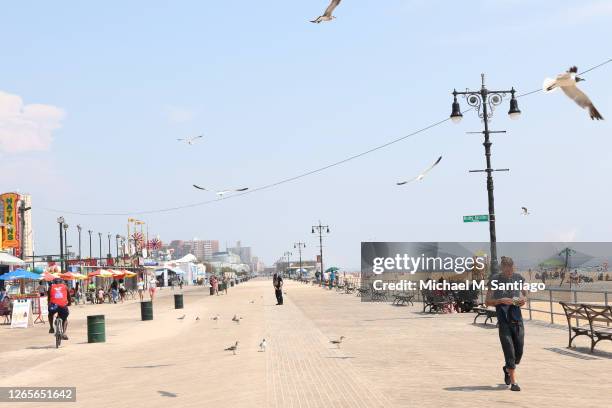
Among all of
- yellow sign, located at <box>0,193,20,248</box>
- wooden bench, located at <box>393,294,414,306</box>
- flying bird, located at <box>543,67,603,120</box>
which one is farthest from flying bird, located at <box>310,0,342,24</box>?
yellow sign, located at <box>0,193,20,248</box>

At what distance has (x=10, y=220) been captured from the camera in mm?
50406

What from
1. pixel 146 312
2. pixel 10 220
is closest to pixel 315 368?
pixel 146 312

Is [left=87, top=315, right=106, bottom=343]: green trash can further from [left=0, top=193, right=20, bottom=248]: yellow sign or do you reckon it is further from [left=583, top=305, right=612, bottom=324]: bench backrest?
[left=0, top=193, right=20, bottom=248]: yellow sign

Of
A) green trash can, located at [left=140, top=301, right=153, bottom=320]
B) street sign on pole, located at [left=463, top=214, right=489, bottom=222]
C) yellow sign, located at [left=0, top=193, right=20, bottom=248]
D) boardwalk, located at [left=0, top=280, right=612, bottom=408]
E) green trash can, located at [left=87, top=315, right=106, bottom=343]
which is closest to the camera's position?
boardwalk, located at [left=0, top=280, right=612, bottom=408]

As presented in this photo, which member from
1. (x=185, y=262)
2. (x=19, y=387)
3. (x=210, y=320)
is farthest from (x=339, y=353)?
(x=185, y=262)

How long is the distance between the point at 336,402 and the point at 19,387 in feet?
17.8

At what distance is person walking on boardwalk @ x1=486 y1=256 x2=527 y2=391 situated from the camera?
30.3ft

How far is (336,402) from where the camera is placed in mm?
8562

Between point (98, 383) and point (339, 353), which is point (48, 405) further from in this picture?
point (339, 353)

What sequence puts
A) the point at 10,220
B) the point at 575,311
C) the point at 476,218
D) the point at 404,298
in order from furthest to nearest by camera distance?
the point at 10,220 → the point at 404,298 → the point at 476,218 → the point at 575,311

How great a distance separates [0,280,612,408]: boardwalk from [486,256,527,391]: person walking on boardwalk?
19.0 inches

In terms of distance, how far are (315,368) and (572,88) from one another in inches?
244

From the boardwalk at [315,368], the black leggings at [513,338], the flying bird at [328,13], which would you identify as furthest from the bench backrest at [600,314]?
the flying bird at [328,13]

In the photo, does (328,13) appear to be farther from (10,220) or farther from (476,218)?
(10,220)
